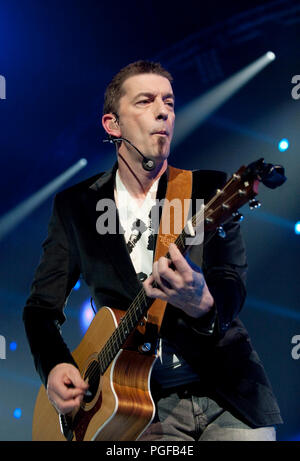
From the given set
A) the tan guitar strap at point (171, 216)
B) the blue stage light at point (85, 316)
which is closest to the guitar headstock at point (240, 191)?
the tan guitar strap at point (171, 216)

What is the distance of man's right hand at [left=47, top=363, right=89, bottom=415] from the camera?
2.35 meters

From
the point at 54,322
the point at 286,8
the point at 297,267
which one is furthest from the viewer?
the point at 286,8

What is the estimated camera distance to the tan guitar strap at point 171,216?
2225 mm

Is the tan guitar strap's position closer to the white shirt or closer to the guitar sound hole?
the white shirt

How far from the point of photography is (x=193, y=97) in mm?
4309

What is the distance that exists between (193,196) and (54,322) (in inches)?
40.0

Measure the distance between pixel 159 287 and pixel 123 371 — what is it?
0.47m

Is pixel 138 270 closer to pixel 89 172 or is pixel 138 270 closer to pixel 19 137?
pixel 89 172

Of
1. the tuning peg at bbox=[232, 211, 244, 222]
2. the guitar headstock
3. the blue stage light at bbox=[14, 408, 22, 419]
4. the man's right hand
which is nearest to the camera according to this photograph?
the guitar headstock

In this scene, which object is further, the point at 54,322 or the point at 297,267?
the point at 297,267

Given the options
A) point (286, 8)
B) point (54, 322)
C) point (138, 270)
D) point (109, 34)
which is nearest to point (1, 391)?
point (54, 322)

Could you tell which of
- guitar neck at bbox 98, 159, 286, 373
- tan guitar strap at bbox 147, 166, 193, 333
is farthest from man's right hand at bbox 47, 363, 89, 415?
tan guitar strap at bbox 147, 166, 193, 333

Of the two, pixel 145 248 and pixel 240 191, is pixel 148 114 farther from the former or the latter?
pixel 240 191

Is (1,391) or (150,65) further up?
(150,65)
